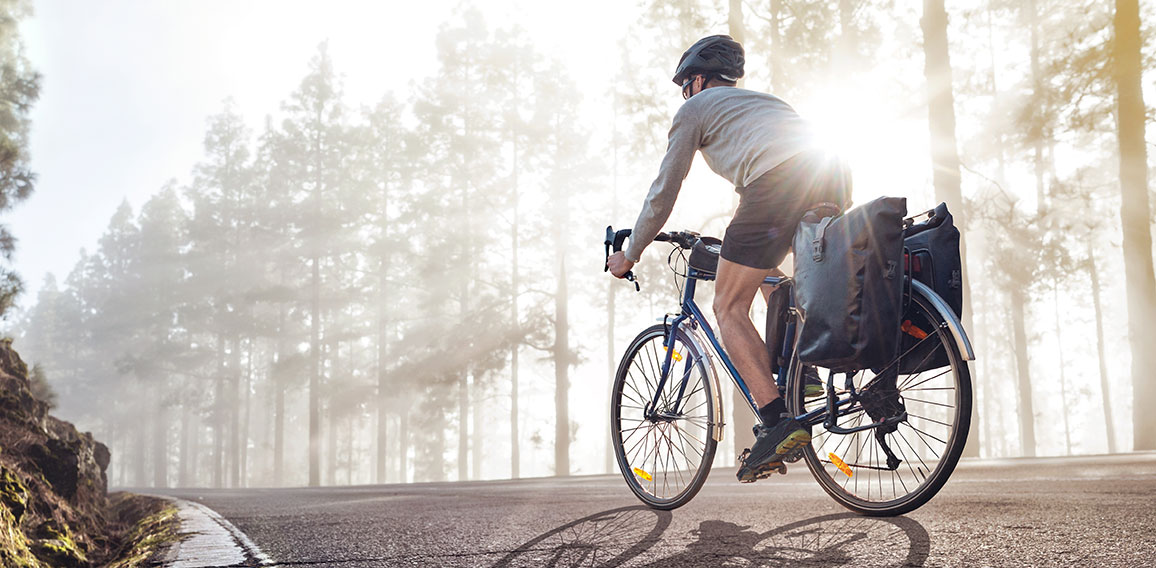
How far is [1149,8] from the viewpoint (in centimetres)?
1367

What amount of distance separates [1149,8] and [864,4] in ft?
16.2

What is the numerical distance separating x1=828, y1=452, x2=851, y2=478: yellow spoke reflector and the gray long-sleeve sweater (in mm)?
1321

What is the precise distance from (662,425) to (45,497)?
4141mm

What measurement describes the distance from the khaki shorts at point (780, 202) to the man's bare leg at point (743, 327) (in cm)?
8

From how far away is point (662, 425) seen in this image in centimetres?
446

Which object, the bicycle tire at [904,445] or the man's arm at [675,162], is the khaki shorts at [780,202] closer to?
the man's arm at [675,162]

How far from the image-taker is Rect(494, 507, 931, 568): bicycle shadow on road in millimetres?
2561

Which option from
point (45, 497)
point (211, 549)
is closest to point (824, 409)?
point (211, 549)

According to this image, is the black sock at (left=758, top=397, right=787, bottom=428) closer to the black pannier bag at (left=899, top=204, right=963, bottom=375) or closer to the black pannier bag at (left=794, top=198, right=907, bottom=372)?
the black pannier bag at (left=794, top=198, right=907, bottom=372)

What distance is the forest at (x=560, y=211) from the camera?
14656 millimetres

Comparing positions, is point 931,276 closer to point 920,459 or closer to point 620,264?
point 920,459

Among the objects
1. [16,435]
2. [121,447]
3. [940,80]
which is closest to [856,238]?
[16,435]

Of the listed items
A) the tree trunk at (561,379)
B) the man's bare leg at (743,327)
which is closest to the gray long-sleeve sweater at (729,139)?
the man's bare leg at (743,327)

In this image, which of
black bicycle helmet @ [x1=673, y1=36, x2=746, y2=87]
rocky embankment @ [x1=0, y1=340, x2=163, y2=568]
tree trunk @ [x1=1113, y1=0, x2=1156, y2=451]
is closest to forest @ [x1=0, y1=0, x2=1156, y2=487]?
tree trunk @ [x1=1113, y1=0, x2=1156, y2=451]
